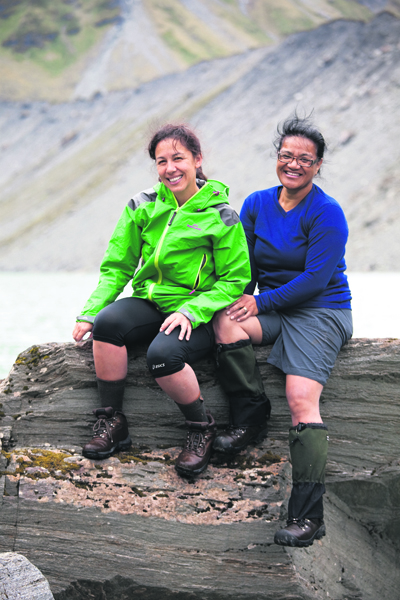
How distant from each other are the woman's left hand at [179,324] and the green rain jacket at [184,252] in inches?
1.5

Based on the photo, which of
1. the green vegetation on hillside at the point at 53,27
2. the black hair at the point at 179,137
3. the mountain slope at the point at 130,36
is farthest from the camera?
the green vegetation on hillside at the point at 53,27

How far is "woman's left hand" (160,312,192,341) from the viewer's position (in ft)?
12.6

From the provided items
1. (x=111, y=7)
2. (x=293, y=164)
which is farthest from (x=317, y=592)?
(x=111, y=7)

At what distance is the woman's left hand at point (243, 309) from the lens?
4074mm

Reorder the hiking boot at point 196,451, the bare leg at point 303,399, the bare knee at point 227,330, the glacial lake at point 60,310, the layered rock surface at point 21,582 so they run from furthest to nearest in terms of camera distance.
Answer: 1. the glacial lake at point 60,310
2. the bare knee at point 227,330
3. the hiking boot at point 196,451
4. the bare leg at point 303,399
5. the layered rock surface at point 21,582

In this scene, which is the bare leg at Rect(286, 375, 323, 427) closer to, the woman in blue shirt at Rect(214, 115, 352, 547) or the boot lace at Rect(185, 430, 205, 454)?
the woman in blue shirt at Rect(214, 115, 352, 547)

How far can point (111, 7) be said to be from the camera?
134 meters

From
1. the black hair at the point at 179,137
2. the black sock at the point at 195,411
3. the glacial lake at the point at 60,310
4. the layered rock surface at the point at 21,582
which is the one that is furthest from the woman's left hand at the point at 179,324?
the glacial lake at the point at 60,310

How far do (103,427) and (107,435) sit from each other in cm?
7

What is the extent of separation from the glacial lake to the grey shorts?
1119cm

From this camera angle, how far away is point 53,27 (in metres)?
139

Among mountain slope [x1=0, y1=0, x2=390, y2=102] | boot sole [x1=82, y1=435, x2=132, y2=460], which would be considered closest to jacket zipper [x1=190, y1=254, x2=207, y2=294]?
boot sole [x1=82, y1=435, x2=132, y2=460]

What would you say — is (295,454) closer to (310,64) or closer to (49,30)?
(310,64)

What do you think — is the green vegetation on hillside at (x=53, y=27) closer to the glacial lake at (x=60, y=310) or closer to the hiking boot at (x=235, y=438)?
the glacial lake at (x=60, y=310)
